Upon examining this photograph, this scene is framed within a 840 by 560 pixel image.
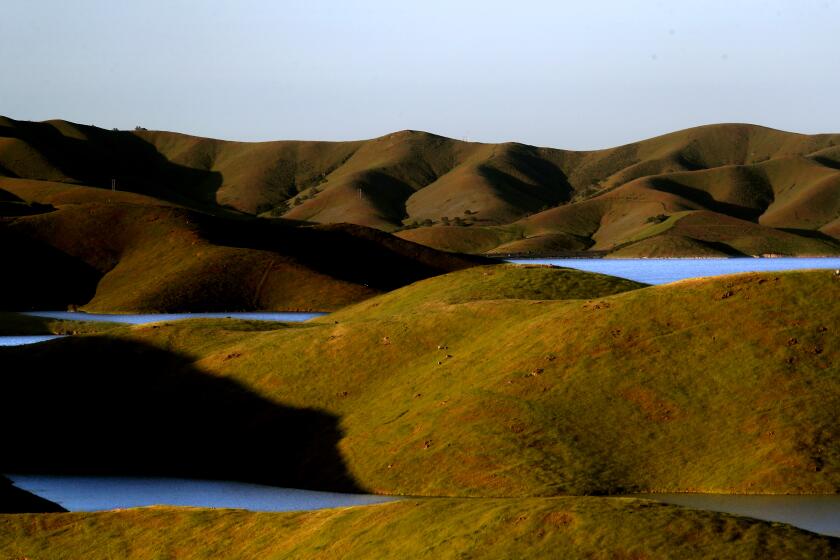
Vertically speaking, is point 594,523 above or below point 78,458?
above

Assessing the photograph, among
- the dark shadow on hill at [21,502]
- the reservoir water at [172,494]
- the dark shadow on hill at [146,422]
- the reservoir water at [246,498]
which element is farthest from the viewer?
the dark shadow on hill at [146,422]

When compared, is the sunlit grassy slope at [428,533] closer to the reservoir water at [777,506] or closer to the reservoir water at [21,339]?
the reservoir water at [777,506]

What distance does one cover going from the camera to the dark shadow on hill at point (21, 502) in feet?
197

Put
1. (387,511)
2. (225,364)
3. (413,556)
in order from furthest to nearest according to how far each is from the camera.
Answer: (225,364) → (387,511) → (413,556)

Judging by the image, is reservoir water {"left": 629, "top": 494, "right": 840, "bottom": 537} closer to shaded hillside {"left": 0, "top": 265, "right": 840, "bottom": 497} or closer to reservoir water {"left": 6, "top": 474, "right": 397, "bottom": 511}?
shaded hillside {"left": 0, "top": 265, "right": 840, "bottom": 497}

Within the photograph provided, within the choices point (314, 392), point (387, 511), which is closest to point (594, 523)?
point (387, 511)

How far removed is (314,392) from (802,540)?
45.5 m

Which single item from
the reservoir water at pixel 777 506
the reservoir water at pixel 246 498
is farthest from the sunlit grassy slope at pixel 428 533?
the reservoir water at pixel 777 506

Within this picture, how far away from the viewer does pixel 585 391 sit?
6456 centimetres

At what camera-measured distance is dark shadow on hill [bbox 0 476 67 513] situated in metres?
59.9

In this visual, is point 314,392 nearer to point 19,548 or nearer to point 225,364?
point 225,364

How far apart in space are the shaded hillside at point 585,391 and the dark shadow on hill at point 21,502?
11.7 m

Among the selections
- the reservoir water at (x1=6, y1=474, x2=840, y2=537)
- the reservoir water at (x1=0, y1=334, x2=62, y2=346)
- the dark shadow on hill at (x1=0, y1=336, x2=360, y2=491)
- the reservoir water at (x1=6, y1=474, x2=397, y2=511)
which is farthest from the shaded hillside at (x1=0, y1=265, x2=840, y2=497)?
the reservoir water at (x1=0, y1=334, x2=62, y2=346)

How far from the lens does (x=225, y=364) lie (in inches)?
3369
